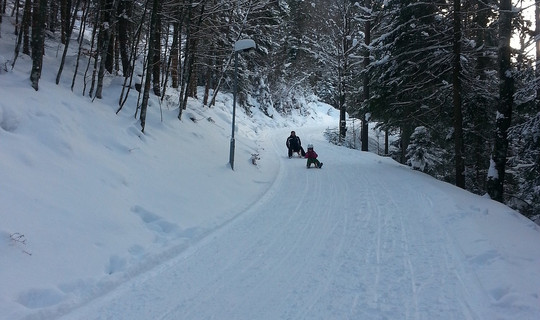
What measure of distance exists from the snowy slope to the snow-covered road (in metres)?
0.02

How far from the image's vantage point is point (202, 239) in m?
5.91

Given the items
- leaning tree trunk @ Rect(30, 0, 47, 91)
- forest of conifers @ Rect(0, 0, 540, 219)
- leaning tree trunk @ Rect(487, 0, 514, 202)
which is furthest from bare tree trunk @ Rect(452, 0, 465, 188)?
leaning tree trunk @ Rect(30, 0, 47, 91)

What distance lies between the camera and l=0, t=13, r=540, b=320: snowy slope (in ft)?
12.5

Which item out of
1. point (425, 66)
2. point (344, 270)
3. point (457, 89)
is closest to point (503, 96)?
point (457, 89)

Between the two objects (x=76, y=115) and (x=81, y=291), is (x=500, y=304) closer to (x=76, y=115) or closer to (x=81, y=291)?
(x=81, y=291)

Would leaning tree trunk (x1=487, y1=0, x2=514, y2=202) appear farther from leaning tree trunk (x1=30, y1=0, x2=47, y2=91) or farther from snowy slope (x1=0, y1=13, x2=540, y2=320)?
Answer: leaning tree trunk (x1=30, y1=0, x2=47, y2=91)

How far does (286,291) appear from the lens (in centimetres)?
416

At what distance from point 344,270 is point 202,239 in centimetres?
245

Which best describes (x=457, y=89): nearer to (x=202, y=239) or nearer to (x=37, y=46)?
(x=202, y=239)

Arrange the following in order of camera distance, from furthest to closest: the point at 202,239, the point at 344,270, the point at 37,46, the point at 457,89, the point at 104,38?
1. the point at 457,89
2. the point at 104,38
3. the point at 37,46
4. the point at 202,239
5. the point at 344,270

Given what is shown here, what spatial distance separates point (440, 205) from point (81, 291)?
7302 mm

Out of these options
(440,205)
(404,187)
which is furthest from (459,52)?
(440,205)

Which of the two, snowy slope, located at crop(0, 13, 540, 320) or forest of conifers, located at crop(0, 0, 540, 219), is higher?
forest of conifers, located at crop(0, 0, 540, 219)

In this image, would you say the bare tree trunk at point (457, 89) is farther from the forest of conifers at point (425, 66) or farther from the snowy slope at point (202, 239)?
the snowy slope at point (202, 239)
